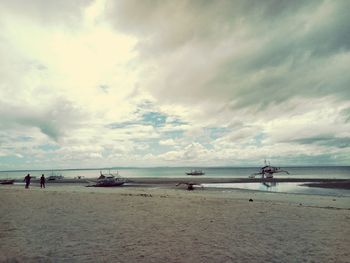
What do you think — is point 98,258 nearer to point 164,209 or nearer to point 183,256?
point 183,256

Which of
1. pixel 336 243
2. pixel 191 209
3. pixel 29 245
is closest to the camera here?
pixel 29 245

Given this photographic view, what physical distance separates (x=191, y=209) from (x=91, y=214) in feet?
24.0

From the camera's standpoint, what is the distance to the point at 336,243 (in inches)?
492

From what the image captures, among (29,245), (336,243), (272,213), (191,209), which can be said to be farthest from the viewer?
(191,209)

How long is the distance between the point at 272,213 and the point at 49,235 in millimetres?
14580

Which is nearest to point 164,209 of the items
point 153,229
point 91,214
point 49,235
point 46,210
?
point 91,214

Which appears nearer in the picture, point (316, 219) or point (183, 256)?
point (183, 256)

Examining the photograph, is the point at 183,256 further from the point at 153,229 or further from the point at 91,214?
the point at 91,214

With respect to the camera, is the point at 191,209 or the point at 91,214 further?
the point at 191,209

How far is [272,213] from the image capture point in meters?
20.6

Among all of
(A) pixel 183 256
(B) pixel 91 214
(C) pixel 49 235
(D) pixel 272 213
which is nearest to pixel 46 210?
(B) pixel 91 214

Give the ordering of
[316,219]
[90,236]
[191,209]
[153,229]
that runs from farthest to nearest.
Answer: [191,209]
[316,219]
[153,229]
[90,236]

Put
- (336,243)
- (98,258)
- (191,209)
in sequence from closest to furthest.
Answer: (98,258) → (336,243) → (191,209)

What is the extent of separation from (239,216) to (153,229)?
6723 mm
